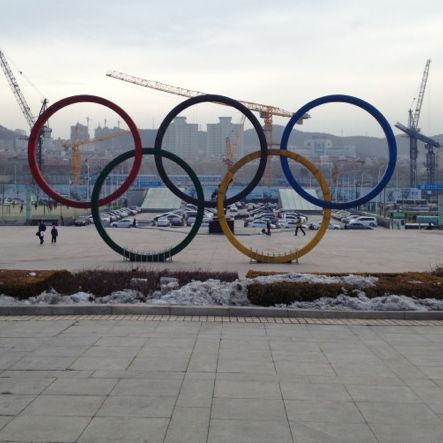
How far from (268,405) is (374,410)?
1132 millimetres

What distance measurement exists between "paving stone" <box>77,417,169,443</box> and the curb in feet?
17.4

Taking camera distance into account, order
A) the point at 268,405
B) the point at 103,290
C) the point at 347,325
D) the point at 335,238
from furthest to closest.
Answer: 1. the point at 335,238
2. the point at 103,290
3. the point at 347,325
4. the point at 268,405

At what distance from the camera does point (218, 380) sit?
7555 millimetres

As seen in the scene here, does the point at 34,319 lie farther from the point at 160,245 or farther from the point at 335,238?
the point at 335,238

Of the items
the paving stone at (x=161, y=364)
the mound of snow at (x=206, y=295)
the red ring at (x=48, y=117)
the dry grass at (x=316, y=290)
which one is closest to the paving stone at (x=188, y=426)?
the paving stone at (x=161, y=364)

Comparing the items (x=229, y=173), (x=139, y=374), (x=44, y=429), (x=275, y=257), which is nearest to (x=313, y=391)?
(x=139, y=374)

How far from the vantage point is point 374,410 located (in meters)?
6.61

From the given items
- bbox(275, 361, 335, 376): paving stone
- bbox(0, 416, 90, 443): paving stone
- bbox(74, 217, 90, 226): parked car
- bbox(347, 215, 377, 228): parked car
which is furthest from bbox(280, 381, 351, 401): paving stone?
bbox(347, 215, 377, 228): parked car

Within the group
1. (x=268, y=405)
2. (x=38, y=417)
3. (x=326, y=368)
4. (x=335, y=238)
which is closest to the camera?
(x=38, y=417)

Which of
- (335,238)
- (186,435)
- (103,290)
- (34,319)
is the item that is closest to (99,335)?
(34,319)

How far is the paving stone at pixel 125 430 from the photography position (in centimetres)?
576

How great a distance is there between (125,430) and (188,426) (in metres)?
0.61

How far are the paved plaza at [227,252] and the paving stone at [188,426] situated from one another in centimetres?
1133

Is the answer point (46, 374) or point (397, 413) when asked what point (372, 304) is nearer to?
point (397, 413)
